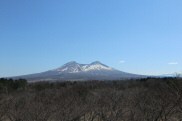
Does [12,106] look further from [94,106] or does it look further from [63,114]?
[94,106]

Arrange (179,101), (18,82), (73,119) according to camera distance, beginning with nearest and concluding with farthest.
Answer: (179,101) → (73,119) → (18,82)

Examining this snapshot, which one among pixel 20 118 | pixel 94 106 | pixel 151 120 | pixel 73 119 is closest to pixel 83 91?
pixel 94 106

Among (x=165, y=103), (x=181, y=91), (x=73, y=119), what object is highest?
(x=181, y=91)

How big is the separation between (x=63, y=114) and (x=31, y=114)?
2.82 m

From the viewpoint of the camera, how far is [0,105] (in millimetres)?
19656

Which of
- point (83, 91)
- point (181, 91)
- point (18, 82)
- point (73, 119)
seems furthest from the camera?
point (18, 82)

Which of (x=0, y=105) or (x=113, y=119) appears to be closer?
(x=113, y=119)

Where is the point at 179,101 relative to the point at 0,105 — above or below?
above

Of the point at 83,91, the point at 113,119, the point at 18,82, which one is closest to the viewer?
the point at 113,119

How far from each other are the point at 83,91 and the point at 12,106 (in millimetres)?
17146

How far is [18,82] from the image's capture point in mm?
54688

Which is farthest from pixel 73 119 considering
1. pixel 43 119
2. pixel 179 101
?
pixel 179 101

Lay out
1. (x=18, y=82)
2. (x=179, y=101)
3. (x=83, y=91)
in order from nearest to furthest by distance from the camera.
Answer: (x=179, y=101)
(x=83, y=91)
(x=18, y=82)

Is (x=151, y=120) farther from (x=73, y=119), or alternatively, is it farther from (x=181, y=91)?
(x=73, y=119)
